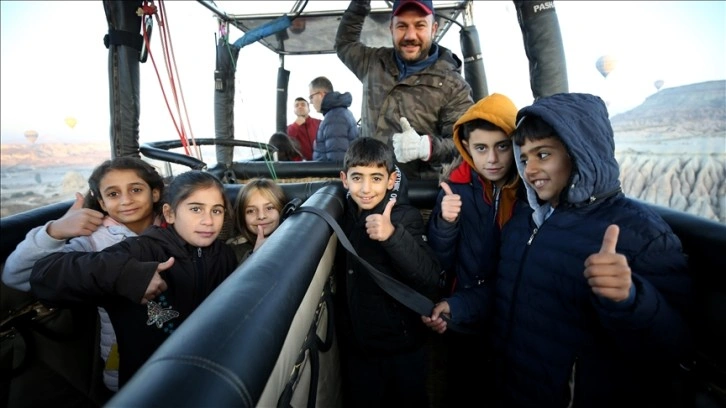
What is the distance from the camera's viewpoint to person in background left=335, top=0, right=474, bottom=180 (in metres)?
1.75

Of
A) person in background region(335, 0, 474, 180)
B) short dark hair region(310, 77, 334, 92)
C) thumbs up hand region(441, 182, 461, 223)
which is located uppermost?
short dark hair region(310, 77, 334, 92)

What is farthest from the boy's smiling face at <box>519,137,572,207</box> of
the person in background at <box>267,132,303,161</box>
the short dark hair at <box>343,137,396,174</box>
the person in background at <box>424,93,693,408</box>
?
the person in background at <box>267,132,303,161</box>

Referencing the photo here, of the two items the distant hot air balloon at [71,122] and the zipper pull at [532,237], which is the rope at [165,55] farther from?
the distant hot air balloon at [71,122]

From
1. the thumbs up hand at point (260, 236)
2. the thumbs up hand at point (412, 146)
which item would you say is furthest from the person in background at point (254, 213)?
the thumbs up hand at point (412, 146)

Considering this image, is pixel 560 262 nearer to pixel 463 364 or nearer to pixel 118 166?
pixel 463 364

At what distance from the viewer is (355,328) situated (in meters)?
1.31

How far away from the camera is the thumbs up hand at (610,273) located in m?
0.69

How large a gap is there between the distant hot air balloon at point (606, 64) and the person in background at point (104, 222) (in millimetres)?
10761

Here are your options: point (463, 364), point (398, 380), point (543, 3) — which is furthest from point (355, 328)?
point (543, 3)

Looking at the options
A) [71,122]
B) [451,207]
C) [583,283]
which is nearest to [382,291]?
[451,207]

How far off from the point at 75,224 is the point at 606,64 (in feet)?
36.5

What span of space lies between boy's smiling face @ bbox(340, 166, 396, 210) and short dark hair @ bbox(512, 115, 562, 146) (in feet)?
1.68

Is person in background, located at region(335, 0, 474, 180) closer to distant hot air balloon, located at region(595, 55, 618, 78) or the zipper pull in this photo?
the zipper pull

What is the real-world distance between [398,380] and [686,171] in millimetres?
3129
